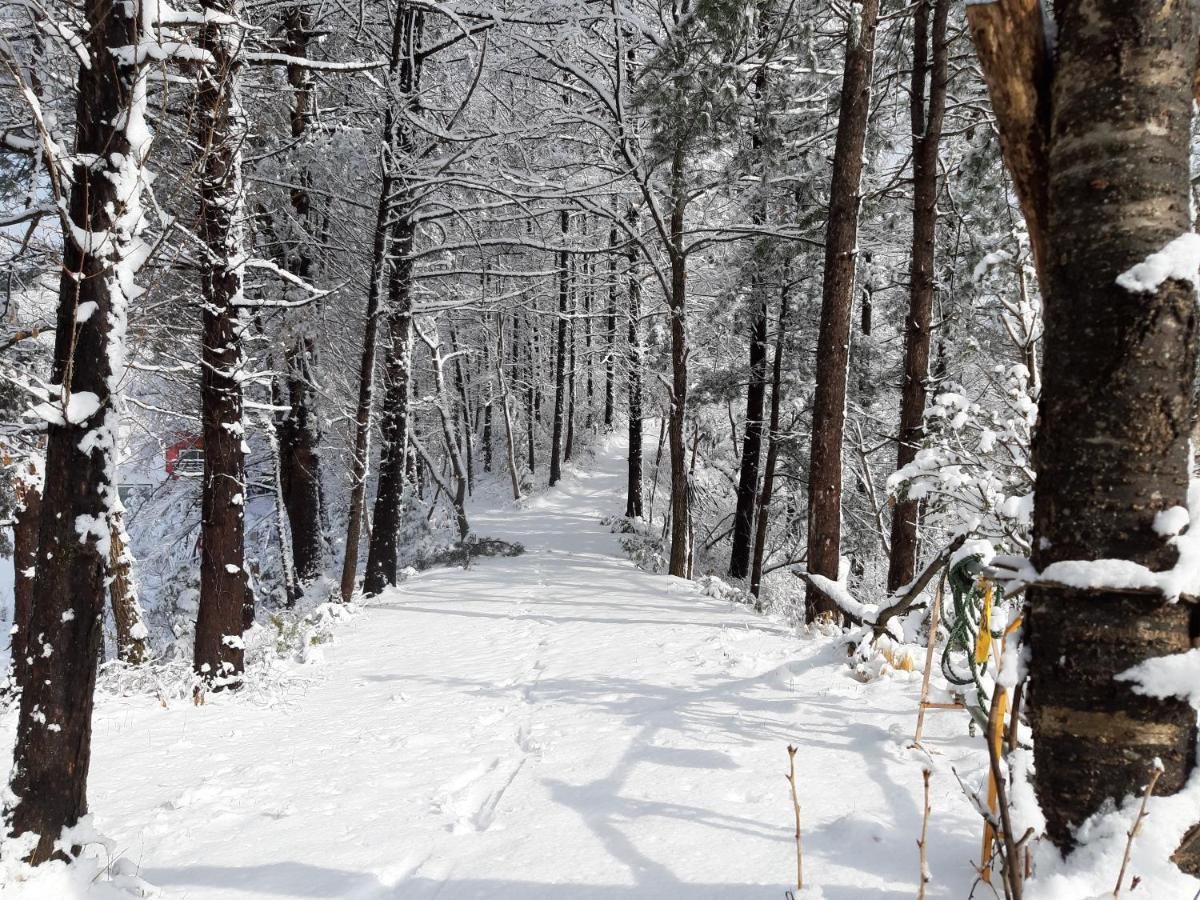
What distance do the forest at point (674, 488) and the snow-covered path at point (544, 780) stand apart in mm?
32

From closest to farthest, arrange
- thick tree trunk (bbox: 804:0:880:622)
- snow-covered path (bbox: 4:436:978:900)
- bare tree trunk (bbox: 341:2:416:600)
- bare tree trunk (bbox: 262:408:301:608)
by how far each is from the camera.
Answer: snow-covered path (bbox: 4:436:978:900) < thick tree trunk (bbox: 804:0:880:622) < bare tree trunk (bbox: 341:2:416:600) < bare tree trunk (bbox: 262:408:301:608)

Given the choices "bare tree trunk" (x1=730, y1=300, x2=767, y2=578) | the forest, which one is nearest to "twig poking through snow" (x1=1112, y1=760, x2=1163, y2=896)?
the forest

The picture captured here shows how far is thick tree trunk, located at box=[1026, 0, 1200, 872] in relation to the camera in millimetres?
1448

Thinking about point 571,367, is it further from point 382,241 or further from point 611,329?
point 382,241

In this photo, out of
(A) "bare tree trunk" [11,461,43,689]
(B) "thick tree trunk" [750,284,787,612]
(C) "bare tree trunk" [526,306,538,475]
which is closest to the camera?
(A) "bare tree trunk" [11,461,43,689]

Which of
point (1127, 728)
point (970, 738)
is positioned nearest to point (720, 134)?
point (970, 738)

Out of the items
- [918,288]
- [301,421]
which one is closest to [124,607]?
[301,421]

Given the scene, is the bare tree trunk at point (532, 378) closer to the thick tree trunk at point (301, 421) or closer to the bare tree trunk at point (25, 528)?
the thick tree trunk at point (301, 421)

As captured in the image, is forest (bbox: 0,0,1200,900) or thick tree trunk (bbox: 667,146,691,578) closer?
forest (bbox: 0,0,1200,900)

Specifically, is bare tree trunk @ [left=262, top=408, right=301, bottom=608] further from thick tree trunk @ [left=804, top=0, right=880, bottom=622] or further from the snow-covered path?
thick tree trunk @ [left=804, top=0, right=880, bottom=622]

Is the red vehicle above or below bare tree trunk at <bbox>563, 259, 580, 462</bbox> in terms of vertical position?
below

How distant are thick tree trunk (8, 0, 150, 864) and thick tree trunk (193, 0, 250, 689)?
3.34 m

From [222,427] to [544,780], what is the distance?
4.88m

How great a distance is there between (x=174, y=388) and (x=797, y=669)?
1334 cm
